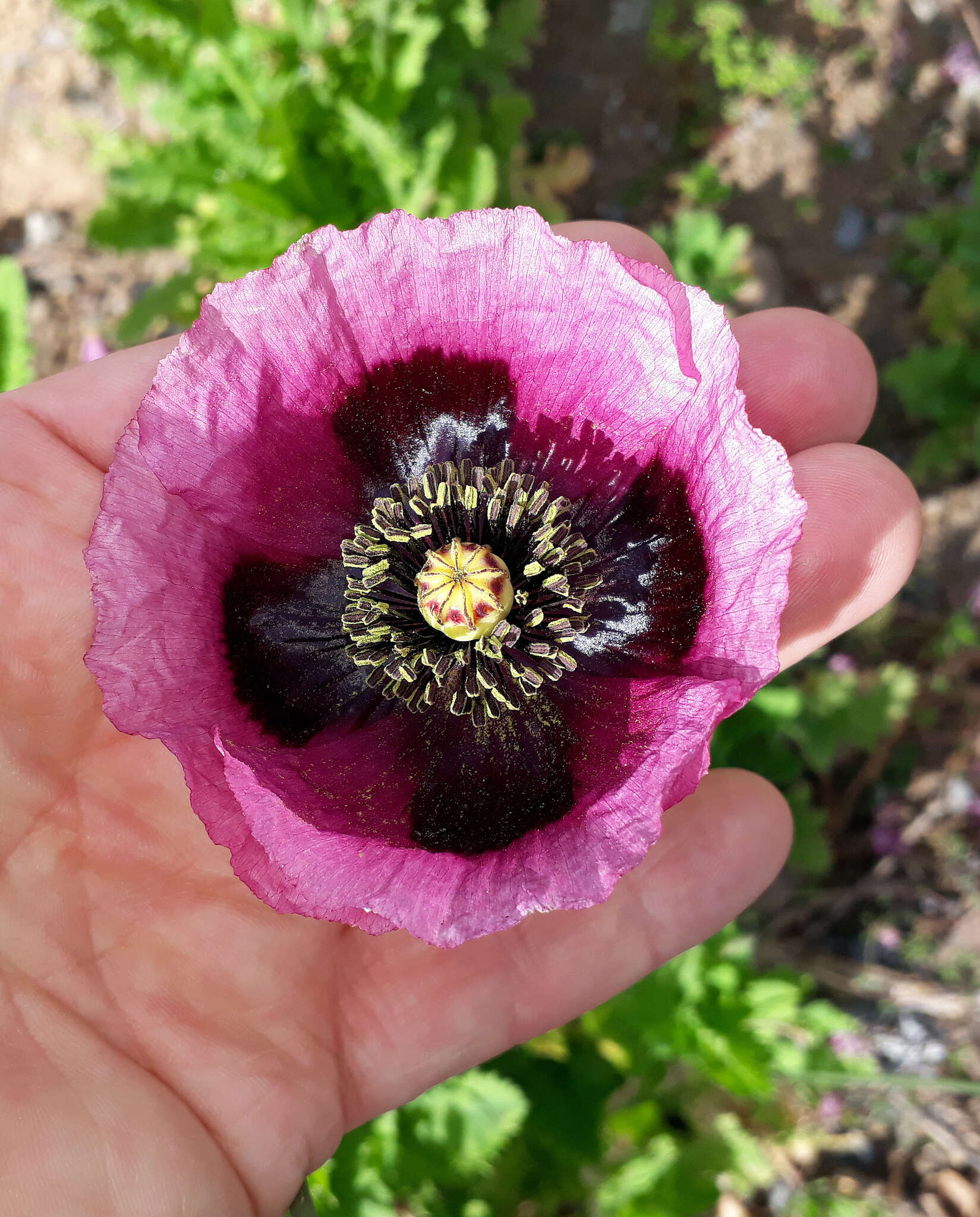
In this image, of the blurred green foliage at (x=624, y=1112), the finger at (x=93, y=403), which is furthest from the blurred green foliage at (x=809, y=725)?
the finger at (x=93, y=403)

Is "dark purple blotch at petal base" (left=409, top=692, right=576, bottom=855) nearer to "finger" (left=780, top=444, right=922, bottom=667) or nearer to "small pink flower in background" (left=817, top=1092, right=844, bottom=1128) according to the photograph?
"finger" (left=780, top=444, right=922, bottom=667)

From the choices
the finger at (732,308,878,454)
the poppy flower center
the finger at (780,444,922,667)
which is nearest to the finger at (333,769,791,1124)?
the finger at (780,444,922,667)

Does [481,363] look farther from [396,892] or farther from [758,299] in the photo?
[758,299]

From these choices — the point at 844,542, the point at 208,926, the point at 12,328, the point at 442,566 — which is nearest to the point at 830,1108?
the point at 844,542

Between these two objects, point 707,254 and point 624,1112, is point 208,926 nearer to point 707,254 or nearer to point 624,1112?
point 624,1112

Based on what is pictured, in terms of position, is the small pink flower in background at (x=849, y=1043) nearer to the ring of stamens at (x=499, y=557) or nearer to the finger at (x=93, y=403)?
the ring of stamens at (x=499, y=557)
